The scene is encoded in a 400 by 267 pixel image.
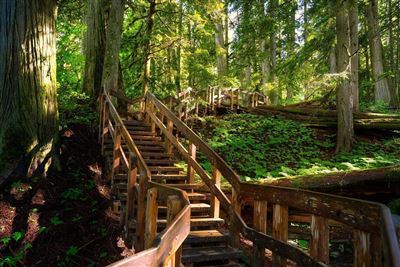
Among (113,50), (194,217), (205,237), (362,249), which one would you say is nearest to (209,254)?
(205,237)

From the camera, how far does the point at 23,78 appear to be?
7301 mm

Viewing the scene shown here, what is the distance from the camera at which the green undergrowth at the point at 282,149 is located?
10.4 m

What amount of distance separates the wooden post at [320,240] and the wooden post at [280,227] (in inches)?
25.8

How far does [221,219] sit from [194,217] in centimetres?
51

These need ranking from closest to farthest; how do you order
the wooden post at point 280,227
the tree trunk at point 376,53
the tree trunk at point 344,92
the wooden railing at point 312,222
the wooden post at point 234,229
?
the wooden railing at point 312,222, the wooden post at point 280,227, the wooden post at point 234,229, the tree trunk at point 344,92, the tree trunk at point 376,53

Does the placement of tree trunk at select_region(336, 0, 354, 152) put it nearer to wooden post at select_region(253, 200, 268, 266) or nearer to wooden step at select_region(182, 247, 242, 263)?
wooden post at select_region(253, 200, 268, 266)

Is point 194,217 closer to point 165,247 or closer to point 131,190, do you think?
point 131,190

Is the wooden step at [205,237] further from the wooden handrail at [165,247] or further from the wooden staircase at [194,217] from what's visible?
the wooden handrail at [165,247]

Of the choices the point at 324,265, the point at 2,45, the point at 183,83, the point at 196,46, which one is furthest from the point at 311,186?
the point at 183,83

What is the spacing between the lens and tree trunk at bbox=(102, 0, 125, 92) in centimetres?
1166

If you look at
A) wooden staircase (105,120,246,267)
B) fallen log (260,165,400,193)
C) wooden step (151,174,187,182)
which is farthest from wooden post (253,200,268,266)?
wooden step (151,174,187,182)

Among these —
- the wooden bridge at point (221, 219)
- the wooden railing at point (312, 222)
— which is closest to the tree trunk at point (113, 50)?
the wooden bridge at point (221, 219)

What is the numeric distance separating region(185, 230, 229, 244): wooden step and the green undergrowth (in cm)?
375

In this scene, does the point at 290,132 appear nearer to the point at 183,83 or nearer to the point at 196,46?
the point at 196,46
